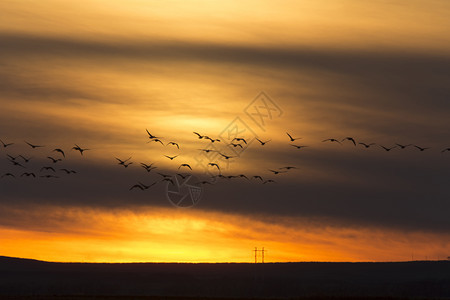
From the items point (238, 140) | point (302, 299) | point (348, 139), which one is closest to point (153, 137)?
point (238, 140)

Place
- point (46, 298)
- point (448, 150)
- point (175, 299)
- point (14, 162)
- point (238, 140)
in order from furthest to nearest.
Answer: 1. point (175, 299)
2. point (46, 298)
3. point (238, 140)
4. point (14, 162)
5. point (448, 150)

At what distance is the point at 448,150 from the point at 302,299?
53.0 meters

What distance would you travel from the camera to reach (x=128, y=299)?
140m

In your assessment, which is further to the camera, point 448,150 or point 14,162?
point 14,162

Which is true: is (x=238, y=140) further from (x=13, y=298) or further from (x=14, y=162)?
(x=13, y=298)

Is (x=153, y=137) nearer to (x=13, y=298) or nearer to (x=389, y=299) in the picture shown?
(x=13, y=298)

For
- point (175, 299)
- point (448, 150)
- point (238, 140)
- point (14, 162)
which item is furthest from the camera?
point (175, 299)

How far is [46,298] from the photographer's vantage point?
447ft

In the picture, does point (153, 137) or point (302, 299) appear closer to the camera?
point (153, 137)

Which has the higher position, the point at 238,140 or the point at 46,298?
the point at 238,140

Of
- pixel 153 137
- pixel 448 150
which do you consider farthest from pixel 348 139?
pixel 153 137

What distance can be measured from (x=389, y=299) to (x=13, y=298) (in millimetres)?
57517

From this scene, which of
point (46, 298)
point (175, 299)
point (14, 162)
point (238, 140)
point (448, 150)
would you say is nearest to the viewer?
point (448, 150)

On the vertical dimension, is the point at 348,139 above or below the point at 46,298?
above
